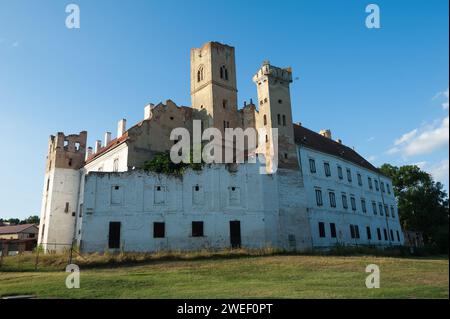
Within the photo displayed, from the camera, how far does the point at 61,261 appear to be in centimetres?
2680

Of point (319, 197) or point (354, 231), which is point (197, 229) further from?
point (354, 231)

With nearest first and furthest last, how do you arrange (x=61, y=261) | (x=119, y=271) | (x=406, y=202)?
(x=119, y=271)
(x=61, y=261)
(x=406, y=202)

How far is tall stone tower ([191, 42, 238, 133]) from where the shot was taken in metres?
43.8

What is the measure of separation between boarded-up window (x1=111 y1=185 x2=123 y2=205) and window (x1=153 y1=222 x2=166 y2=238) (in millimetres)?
3461

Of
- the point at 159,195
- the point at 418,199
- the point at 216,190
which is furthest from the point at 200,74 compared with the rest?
the point at 418,199

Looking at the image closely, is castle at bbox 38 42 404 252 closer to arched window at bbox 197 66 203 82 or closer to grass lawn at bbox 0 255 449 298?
arched window at bbox 197 66 203 82

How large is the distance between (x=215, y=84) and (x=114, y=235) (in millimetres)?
21516

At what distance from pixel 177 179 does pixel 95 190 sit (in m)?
6.69

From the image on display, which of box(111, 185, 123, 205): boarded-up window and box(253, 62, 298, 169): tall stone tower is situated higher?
box(253, 62, 298, 169): tall stone tower

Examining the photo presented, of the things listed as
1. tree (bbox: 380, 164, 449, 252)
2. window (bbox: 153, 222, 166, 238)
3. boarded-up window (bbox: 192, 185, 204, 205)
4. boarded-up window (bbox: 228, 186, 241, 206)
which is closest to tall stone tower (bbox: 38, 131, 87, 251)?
window (bbox: 153, 222, 166, 238)

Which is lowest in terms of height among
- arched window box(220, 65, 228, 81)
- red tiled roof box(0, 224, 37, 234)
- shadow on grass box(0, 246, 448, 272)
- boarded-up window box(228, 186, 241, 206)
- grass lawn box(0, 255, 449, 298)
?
grass lawn box(0, 255, 449, 298)

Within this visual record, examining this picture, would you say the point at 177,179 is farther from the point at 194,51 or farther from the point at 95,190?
the point at 194,51

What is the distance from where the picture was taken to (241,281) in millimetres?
18250

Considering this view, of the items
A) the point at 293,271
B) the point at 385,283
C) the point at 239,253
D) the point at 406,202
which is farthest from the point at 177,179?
the point at 406,202
